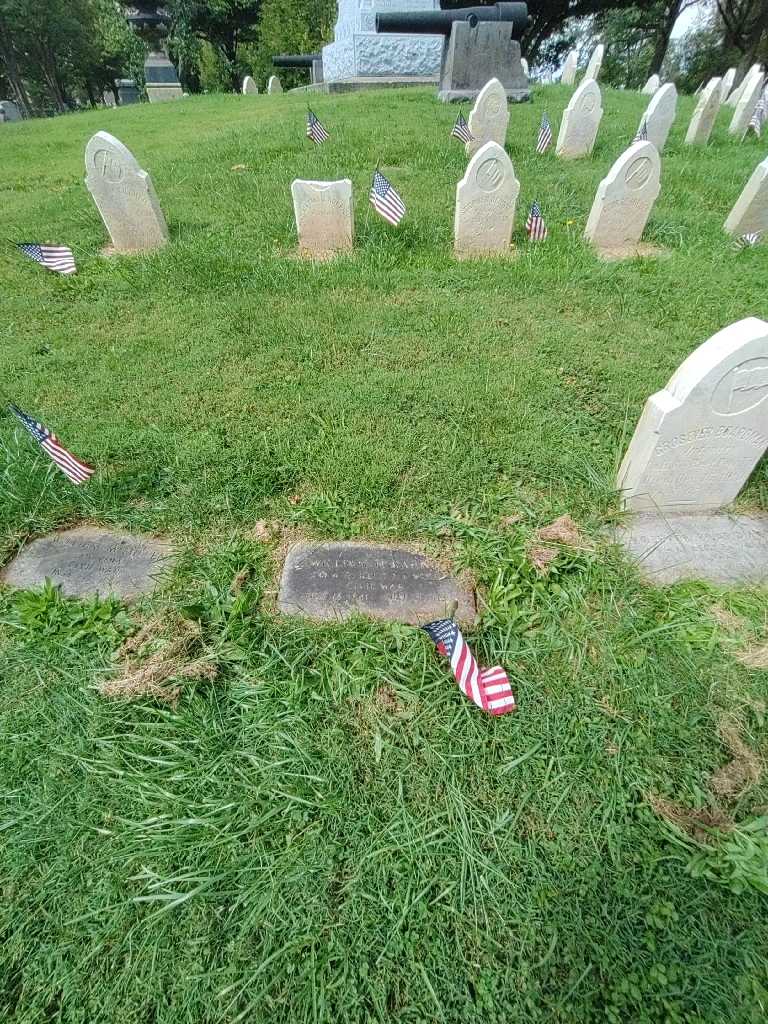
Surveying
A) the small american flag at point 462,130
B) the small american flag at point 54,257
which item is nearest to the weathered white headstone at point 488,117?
the small american flag at point 462,130

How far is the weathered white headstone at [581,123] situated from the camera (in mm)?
7297

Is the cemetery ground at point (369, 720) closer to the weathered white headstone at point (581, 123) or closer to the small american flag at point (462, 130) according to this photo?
the small american flag at point (462, 130)

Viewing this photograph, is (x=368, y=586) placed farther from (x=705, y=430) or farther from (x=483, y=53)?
(x=483, y=53)

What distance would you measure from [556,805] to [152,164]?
403 inches

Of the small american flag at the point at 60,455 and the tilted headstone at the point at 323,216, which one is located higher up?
the tilted headstone at the point at 323,216

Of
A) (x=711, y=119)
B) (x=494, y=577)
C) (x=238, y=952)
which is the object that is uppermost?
(x=711, y=119)

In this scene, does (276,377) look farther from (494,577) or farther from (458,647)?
(458,647)

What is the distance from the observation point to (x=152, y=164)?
26.4 feet

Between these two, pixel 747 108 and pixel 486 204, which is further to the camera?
pixel 747 108

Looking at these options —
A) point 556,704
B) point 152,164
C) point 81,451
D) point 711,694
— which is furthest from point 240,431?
point 152,164

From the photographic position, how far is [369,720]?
6.02 feet

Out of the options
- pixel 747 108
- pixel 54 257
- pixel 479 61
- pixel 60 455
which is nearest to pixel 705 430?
pixel 60 455

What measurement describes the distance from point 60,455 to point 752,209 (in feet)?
Result: 22.3

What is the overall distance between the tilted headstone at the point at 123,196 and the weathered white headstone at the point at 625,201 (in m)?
4.58
